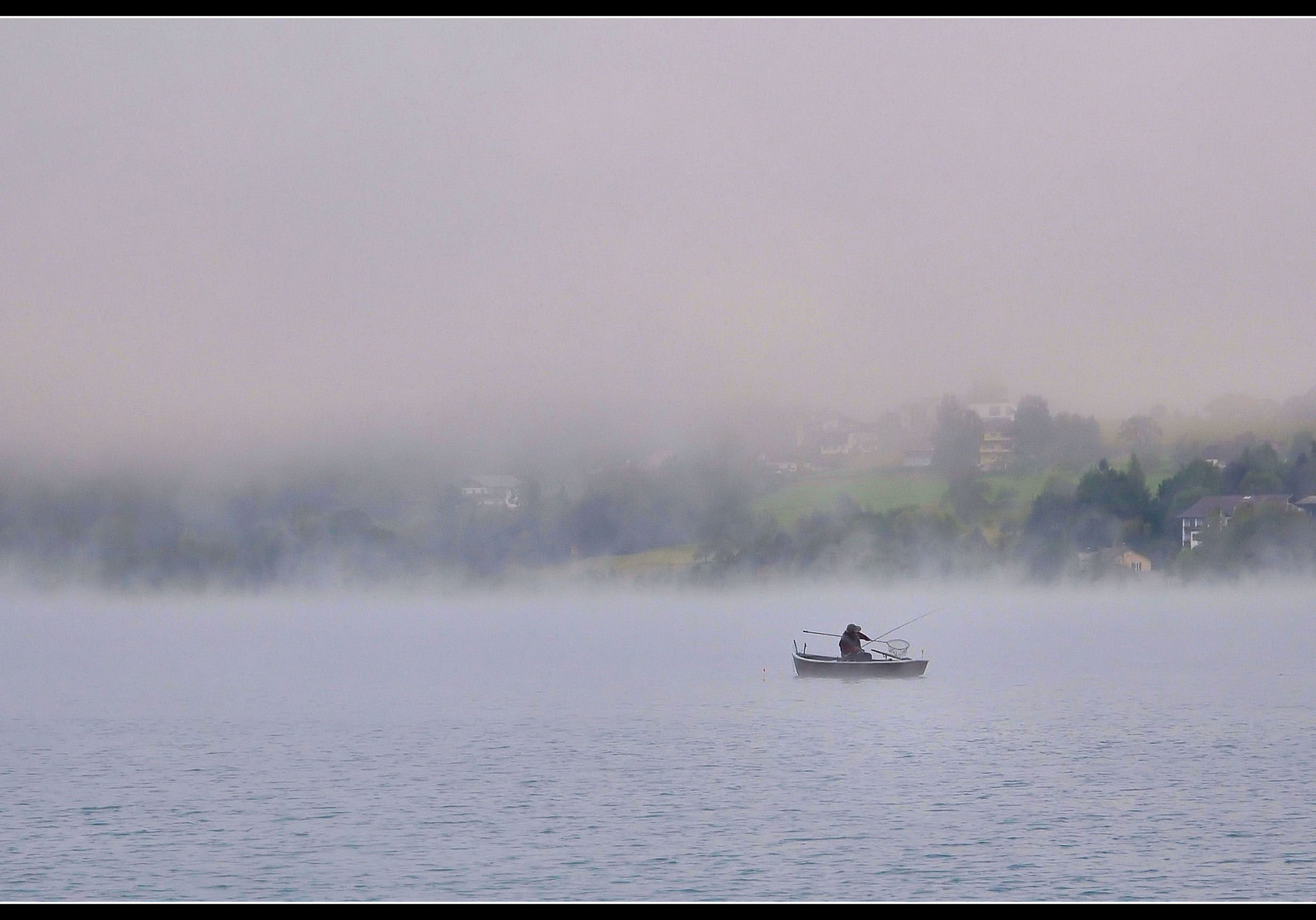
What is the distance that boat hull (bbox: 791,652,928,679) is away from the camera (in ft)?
221

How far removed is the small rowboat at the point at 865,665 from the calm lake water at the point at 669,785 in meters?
1.02

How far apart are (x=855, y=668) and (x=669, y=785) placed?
29083mm

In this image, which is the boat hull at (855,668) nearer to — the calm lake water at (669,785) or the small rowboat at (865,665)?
the small rowboat at (865,665)

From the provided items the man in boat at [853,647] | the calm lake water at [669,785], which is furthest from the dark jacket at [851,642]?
the calm lake water at [669,785]

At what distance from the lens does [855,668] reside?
67750mm

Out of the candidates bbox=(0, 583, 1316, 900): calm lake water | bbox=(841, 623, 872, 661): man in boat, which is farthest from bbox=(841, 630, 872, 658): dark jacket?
bbox=(0, 583, 1316, 900): calm lake water

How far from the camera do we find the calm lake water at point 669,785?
2869 cm

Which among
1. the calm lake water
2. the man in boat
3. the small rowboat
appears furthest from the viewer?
the small rowboat

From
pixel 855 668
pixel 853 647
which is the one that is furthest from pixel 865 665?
pixel 853 647

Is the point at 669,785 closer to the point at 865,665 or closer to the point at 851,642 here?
the point at 851,642

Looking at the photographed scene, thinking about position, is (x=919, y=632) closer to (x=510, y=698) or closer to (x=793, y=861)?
(x=510, y=698)

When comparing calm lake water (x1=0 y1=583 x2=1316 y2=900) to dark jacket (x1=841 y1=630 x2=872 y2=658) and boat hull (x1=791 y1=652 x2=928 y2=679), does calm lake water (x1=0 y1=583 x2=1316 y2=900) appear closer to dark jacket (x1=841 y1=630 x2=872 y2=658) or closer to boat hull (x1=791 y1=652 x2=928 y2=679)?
boat hull (x1=791 y1=652 x2=928 y2=679)

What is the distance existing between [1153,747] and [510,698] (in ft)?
103

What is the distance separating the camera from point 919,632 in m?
137
